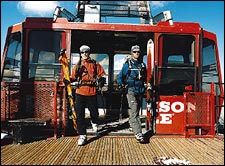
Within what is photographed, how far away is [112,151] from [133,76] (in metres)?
1.60

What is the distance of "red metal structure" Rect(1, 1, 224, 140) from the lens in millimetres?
5383

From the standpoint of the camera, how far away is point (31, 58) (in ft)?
19.9

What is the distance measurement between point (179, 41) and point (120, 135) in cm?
257

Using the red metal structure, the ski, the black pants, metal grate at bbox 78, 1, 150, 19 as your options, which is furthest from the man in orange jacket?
metal grate at bbox 78, 1, 150, 19

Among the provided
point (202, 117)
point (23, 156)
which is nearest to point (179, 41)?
point (202, 117)

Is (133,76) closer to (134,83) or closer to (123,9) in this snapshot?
(134,83)

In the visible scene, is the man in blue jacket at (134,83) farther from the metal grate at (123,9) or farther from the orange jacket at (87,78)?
the metal grate at (123,9)

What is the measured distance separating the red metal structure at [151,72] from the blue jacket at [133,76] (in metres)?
0.60

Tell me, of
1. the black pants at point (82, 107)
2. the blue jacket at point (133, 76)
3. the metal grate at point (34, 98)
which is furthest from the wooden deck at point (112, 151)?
the blue jacket at point (133, 76)

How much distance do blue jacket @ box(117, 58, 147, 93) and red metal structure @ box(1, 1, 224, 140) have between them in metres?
0.60

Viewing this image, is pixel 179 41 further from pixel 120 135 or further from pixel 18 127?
pixel 18 127

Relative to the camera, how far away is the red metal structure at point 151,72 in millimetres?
5383

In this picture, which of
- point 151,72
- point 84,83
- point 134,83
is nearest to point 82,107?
point 84,83

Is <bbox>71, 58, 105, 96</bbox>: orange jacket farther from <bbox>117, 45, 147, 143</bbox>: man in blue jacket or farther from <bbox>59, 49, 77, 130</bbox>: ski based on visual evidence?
<bbox>117, 45, 147, 143</bbox>: man in blue jacket
